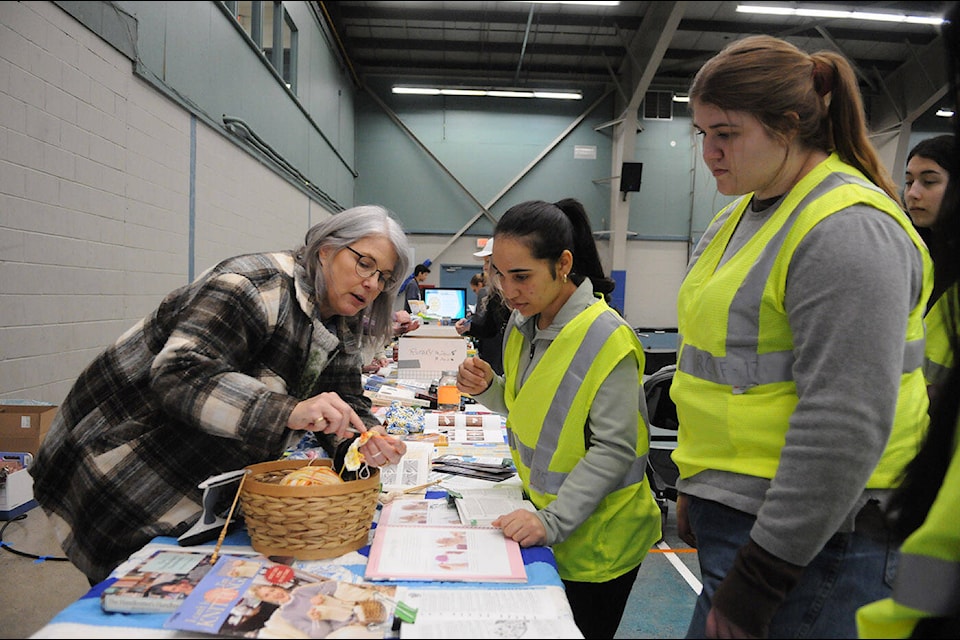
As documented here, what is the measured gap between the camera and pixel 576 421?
1.36 metres

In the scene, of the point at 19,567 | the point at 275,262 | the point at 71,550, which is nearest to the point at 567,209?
the point at 275,262

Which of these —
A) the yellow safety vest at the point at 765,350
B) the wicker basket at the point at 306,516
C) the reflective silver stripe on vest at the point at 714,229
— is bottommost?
the wicker basket at the point at 306,516

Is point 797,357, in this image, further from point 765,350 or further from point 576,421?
point 576,421

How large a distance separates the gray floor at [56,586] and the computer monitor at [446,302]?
507 cm

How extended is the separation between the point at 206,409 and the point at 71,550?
1.74 ft

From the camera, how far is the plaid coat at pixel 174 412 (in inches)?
43.9

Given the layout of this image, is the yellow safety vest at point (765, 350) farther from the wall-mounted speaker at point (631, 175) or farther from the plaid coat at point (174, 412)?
the wall-mounted speaker at point (631, 175)

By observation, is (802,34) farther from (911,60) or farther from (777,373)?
(777,373)

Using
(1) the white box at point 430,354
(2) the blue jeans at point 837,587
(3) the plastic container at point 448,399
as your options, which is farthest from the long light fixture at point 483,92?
(2) the blue jeans at point 837,587

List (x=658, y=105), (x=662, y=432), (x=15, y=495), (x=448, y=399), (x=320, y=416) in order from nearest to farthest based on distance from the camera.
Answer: (x=320, y=416) < (x=15, y=495) < (x=448, y=399) < (x=662, y=432) < (x=658, y=105)

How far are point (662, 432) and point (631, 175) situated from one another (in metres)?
8.71

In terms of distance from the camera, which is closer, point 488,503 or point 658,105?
point 488,503

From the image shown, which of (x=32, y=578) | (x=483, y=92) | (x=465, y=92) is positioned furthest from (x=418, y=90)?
(x=32, y=578)

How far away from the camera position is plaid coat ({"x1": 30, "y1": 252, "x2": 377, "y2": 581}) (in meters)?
1.11
